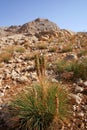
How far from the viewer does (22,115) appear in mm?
4211

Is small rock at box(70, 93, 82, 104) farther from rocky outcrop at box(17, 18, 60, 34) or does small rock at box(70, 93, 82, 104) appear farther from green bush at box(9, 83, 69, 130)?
rocky outcrop at box(17, 18, 60, 34)

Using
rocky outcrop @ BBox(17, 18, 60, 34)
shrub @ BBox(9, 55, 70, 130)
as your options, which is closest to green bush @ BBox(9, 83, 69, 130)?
shrub @ BBox(9, 55, 70, 130)

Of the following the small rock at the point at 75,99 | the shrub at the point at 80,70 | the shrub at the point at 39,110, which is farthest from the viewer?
the shrub at the point at 80,70

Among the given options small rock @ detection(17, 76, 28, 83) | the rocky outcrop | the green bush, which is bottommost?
the green bush

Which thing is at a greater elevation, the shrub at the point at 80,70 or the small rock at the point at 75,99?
the shrub at the point at 80,70

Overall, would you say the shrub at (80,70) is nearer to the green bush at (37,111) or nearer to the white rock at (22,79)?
the white rock at (22,79)

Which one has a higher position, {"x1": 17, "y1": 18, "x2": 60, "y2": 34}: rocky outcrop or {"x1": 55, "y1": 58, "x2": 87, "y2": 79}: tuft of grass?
{"x1": 17, "y1": 18, "x2": 60, "y2": 34}: rocky outcrop

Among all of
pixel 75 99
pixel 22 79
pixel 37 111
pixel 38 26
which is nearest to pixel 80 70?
pixel 22 79

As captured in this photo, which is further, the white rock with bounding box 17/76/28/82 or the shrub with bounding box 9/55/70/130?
the white rock with bounding box 17/76/28/82

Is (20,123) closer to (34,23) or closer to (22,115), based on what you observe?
(22,115)

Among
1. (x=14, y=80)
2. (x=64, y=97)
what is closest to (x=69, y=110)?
(x=64, y=97)

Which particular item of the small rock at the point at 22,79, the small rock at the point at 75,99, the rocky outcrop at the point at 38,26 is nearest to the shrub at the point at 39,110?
the small rock at the point at 75,99

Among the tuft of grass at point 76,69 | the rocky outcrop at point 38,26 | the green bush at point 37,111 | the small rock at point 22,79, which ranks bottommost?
the green bush at point 37,111

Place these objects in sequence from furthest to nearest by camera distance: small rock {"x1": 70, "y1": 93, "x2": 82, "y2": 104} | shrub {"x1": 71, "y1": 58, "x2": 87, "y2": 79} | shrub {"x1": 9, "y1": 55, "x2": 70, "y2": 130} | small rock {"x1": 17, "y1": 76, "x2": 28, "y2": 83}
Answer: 1. small rock {"x1": 17, "y1": 76, "x2": 28, "y2": 83}
2. shrub {"x1": 71, "y1": 58, "x2": 87, "y2": 79}
3. small rock {"x1": 70, "y1": 93, "x2": 82, "y2": 104}
4. shrub {"x1": 9, "y1": 55, "x2": 70, "y2": 130}
